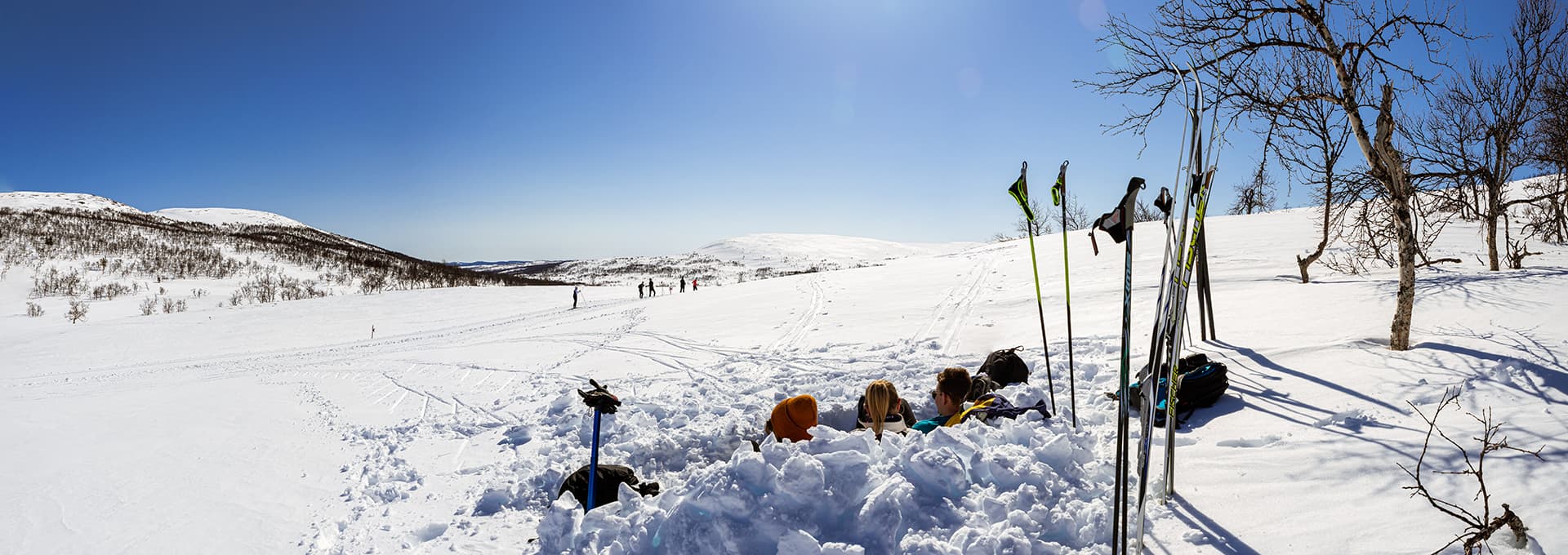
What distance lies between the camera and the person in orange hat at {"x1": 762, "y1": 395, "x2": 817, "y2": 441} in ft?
16.9

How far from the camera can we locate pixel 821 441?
3.80 meters

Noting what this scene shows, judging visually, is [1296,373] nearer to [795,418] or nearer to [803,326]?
[795,418]

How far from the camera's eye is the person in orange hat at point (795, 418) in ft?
16.9

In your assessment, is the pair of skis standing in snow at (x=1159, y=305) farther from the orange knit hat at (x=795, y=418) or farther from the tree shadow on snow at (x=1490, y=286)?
the tree shadow on snow at (x=1490, y=286)

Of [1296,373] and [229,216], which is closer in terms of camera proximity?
[1296,373]

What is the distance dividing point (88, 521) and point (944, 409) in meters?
7.78

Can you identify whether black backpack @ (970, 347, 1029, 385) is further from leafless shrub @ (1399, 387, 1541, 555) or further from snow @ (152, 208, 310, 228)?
snow @ (152, 208, 310, 228)

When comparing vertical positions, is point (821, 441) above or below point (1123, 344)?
below

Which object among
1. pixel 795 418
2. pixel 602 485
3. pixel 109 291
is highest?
pixel 109 291

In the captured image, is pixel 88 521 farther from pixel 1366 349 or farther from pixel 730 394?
pixel 1366 349

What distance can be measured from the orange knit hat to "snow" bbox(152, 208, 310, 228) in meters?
82.4

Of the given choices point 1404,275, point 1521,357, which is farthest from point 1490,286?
point 1521,357

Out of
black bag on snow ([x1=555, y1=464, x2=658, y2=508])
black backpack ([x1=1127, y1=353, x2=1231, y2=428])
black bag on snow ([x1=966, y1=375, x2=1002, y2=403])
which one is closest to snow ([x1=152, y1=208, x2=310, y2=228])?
black bag on snow ([x1=555, y1=464, x2=658, y2=508])

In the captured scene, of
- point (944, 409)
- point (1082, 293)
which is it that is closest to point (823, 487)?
point (944, 409)
